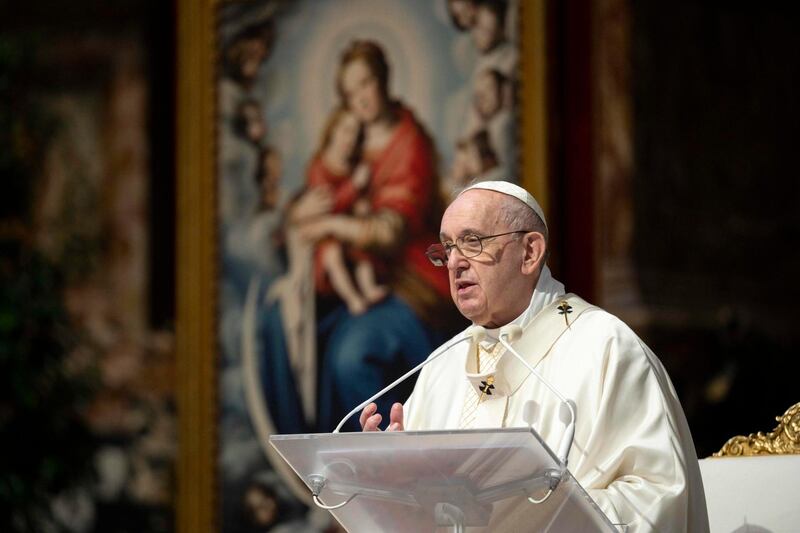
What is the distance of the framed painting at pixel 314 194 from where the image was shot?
6887mm

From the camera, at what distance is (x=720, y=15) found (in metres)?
9.40

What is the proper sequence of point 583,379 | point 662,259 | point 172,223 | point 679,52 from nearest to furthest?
1. point 583,379
2. point 172,223
3. point 662,259
4. point 679,52

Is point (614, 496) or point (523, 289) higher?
point (523, 289)

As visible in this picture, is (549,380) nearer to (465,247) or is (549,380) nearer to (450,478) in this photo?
(465,247)

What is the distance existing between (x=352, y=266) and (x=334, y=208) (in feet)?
0.98

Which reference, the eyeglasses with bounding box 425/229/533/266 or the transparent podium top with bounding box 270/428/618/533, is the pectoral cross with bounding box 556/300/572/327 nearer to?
the eyeglasses with bounding box 425/229/533/266

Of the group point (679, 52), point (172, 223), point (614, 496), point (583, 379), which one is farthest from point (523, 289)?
point (679, 52)

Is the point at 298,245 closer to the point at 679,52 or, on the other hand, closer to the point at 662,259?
the point at 662,259

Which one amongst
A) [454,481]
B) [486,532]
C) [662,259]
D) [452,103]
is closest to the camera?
[454,481]

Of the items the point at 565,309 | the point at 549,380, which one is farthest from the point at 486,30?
the point at 549,380

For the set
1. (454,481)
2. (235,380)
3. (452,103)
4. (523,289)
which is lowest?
(235,380)

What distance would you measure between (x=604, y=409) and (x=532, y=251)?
56 centimetres

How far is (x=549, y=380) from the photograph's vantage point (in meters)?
3.62

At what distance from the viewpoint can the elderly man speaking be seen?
3.30m
